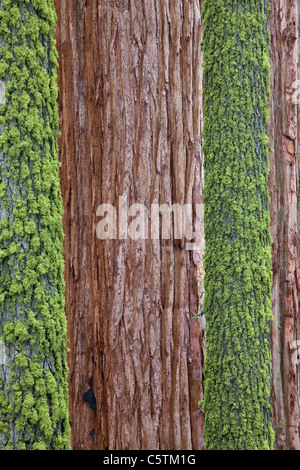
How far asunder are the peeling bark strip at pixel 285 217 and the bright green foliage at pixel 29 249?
6.03ft

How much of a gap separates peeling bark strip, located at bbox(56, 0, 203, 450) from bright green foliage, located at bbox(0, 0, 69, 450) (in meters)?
1.10

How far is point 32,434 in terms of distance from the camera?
227 centimetres

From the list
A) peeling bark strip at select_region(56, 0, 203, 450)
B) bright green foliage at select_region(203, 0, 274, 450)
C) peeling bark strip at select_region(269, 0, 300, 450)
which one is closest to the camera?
bright green foliage at select_region(203, 0, 274, 450)

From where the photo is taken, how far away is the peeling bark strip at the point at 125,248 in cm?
352

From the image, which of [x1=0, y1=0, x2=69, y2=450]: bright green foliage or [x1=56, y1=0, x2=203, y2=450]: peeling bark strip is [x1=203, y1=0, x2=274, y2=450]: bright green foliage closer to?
[x1=56, y1=0, x2=203, y2=450]: peeling bark strip

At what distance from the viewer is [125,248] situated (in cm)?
354

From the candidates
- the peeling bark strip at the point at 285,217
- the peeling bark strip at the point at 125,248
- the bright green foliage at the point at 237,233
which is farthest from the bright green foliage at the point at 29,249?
the peeling bark strip at the point at 285,217

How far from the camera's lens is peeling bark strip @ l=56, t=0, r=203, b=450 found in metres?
3.52

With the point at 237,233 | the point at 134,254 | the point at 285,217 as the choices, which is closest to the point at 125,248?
the point at 134,254

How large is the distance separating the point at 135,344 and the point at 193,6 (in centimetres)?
249

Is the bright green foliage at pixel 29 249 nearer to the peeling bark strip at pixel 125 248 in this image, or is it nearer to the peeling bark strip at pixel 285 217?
the peeling bark strip at pixel 125 248

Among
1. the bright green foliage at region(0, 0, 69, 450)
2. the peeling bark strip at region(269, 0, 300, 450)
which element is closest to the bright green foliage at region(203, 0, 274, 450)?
the peeling bark strip at region(269, 0, 300, 450)

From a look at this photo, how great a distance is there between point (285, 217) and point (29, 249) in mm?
2126

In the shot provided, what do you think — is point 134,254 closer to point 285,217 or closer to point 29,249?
point 285,217
